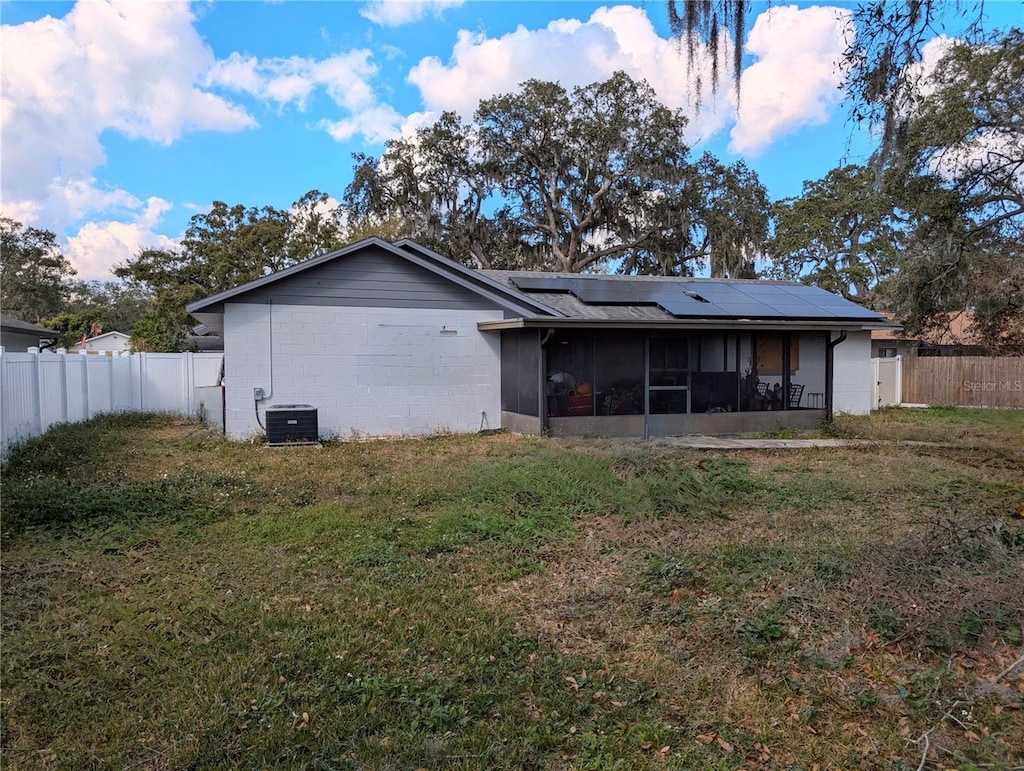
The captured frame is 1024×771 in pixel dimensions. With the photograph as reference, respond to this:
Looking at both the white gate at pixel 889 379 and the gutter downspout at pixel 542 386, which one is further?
the white gate at pixel 889 379

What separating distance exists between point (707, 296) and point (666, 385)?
132 inches

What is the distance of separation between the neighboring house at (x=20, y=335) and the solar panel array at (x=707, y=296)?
17803 mm

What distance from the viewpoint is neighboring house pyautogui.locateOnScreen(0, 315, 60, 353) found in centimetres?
2286

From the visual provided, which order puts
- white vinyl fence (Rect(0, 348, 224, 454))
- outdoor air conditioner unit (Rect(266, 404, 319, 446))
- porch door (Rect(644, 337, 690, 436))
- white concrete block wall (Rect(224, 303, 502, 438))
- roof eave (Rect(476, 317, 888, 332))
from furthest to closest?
1. porch door (Rect(644, 337, 690, 436))
2. white concrete block wall (Rect(224, 303, 502, 438))
3. roof eave (Rect(476, 317, 888, 332))
4. outdoor air conditioner unit (Rect(266, 404, 319, 446))
5. white vinyl fence (Rect(0, 348, 224, 454))

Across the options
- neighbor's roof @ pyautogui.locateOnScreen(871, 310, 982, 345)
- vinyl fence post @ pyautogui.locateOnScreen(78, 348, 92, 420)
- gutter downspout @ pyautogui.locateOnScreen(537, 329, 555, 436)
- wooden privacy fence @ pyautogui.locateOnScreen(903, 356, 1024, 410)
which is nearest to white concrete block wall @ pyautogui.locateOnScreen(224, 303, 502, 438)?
gutter downspout @ pyautogui.locateOnScreen(537, 329, 555, 436)

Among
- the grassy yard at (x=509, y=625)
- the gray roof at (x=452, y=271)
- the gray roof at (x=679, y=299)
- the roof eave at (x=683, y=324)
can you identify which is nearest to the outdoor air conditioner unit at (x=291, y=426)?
the gray roof at (x=452, y=271)

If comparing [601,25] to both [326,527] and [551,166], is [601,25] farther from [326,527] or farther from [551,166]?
[551,166]

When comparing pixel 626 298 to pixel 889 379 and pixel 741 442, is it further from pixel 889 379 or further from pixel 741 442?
pixel 889 379

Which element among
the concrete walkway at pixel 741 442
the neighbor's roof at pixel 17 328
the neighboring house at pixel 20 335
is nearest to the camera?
the concrete walkway at pixel 741 442

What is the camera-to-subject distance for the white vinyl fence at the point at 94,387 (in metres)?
8.80

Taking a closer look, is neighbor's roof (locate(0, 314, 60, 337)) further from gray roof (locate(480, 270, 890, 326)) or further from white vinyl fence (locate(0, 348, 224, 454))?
gray roof (locate(480, 270, 890, 326))

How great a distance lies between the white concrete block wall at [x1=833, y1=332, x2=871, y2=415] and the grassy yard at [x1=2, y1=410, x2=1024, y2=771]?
981cm

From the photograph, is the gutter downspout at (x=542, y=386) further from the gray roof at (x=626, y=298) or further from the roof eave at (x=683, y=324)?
the gray roof at (x=626, y=298)

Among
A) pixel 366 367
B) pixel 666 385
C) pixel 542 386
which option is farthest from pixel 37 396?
pixel 666 385
